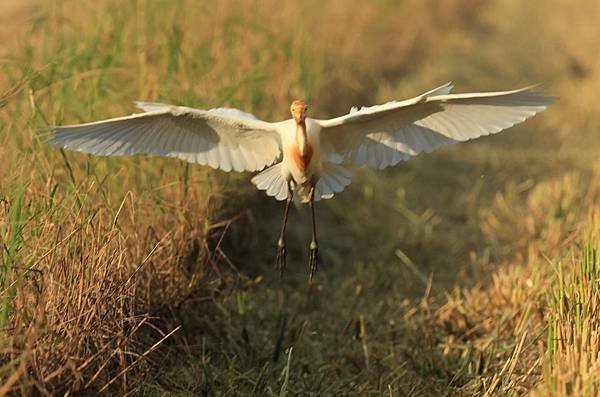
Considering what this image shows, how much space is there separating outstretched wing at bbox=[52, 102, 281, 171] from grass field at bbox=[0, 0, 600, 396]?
154mm

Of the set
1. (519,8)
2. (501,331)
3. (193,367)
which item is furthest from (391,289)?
(519,8)

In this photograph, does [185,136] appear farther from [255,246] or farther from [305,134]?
[255,246]

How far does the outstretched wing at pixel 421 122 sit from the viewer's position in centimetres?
244

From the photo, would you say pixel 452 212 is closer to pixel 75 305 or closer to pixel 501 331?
pixel 501 331

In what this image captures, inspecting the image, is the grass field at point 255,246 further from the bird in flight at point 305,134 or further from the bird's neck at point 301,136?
the bird's neck at point 301,136

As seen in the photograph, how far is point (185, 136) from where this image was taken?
8.71 feet

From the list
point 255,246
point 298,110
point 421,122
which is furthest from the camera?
point 255,246

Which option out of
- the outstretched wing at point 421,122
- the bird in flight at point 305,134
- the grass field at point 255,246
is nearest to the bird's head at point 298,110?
the bird in flight at point 305,134

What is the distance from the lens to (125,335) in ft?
7.64

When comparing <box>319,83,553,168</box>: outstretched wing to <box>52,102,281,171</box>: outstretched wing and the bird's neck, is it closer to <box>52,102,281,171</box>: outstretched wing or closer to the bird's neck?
the bird's neck

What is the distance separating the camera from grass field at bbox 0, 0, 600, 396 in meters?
2.16

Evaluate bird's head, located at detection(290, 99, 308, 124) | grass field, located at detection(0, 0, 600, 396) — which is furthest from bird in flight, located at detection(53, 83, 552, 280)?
grass field, located at detection(0, 0, 600, 396)

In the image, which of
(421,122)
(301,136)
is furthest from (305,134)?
(421,122)

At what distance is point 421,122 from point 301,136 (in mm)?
438
